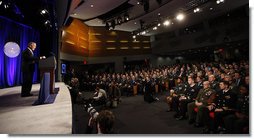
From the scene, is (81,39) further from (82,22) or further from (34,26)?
(34,26)

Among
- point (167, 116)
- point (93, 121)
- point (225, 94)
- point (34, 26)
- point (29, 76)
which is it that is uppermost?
point (34, 26)

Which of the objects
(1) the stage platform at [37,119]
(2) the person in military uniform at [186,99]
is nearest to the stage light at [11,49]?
(1) the stage platform at [37,119]

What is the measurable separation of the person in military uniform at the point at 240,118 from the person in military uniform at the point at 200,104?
1.53ft

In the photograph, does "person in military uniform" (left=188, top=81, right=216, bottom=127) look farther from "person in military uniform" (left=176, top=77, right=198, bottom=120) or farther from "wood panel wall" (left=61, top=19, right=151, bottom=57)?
"wood panel wall" (left=61, top=19, right=151, bottom=57)

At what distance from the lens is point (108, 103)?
15.0 ft

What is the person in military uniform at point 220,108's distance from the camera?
2.55 meters

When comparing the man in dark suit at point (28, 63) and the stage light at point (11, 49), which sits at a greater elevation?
the stage light at point (11, 49)

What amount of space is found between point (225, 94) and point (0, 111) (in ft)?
9.38

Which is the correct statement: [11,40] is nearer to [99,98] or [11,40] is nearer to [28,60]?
[28,60]

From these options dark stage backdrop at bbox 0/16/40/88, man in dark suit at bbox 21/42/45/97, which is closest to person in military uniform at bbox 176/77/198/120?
man in dark suit at bbox 21/42/45/97

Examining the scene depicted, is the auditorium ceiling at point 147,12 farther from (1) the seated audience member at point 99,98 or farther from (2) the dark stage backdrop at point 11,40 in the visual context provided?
(1) the seated audience member at point 99,98

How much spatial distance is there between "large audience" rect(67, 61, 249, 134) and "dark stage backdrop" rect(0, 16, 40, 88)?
158cm

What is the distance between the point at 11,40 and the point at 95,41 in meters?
4.49

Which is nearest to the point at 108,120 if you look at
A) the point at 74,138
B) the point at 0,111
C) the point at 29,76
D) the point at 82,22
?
the point at 74,138
